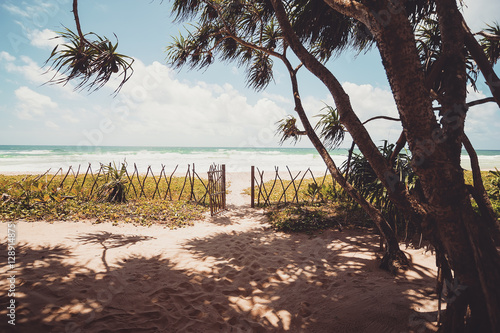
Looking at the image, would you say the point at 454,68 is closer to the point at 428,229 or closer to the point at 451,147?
the point at 451,147

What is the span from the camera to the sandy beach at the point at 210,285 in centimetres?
207

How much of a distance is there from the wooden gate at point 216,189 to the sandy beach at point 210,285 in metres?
1.97

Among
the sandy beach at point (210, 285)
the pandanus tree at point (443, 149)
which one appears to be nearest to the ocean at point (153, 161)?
the sandy beach at point (210, 285)

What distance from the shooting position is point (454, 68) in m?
1.75

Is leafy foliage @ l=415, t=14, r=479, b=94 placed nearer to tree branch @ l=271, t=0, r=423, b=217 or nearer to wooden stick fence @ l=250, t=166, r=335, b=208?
tree branch @ l=271, t=0, r=423, b=217

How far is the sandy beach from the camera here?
6.80 ft

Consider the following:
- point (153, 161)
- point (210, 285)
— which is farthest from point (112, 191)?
point (153, 161)

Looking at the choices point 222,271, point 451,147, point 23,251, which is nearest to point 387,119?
point 451,147

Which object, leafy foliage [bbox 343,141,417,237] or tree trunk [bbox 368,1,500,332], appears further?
leafy foliage [bbox 343,141,417,237]

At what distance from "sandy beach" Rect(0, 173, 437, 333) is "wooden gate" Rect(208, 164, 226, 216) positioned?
1.97 meters

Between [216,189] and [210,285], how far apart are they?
3919 mm

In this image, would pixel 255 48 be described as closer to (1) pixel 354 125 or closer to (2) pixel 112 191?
(1) pixel 354 125

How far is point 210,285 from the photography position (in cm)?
277

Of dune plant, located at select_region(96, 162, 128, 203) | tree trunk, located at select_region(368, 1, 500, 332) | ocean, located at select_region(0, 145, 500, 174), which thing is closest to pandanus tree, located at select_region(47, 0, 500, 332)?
tree trunk, located at select_region(368, 1, 500, 332)
